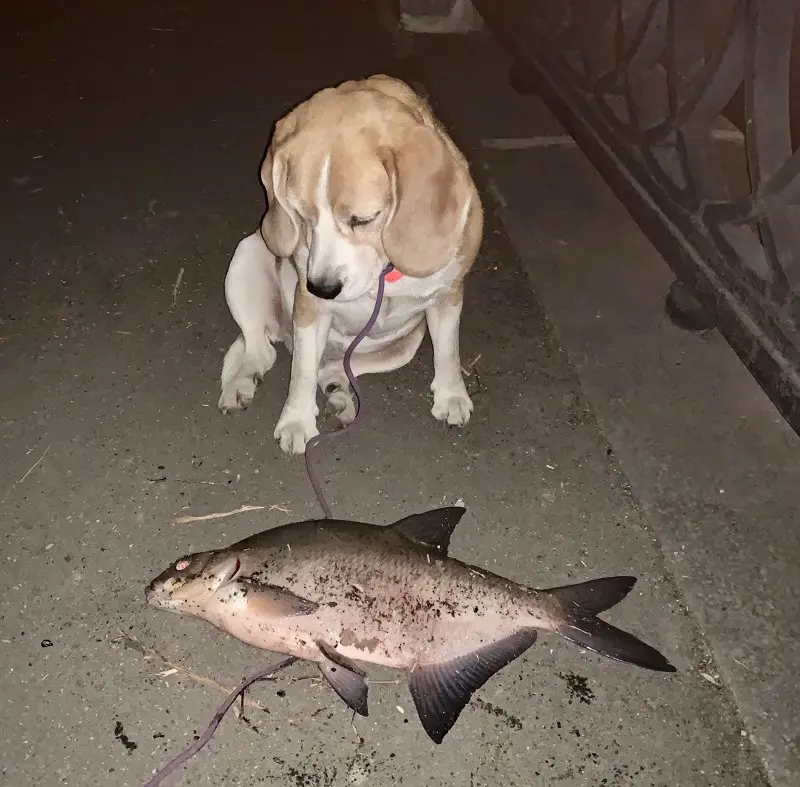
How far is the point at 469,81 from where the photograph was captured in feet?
15.4

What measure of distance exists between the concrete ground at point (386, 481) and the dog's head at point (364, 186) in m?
0.83

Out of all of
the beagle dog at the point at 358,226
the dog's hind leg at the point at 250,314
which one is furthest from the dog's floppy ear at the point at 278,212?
the dog's hind leg at the point at 250,314

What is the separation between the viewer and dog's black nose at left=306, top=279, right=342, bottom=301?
6.42 feet

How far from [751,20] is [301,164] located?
5.16ft

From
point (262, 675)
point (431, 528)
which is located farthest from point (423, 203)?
point (262, 675)

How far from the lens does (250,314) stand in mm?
2646

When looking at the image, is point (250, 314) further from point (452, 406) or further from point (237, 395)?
point (452, 406)

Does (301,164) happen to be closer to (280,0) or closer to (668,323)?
(668,323)

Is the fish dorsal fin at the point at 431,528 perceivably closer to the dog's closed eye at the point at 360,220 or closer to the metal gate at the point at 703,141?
the dog's closed eye at the point at 360,220

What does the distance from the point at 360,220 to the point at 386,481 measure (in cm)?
96

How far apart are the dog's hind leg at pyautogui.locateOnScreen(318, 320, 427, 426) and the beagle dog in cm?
9

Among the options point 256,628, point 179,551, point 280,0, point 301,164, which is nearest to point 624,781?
point 256,628

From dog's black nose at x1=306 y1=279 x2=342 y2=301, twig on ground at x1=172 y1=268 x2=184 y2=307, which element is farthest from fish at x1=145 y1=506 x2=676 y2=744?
twig on ground at x1=172 y1=268 x2=184 y2=307

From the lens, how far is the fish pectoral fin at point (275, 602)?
172 centimetres
